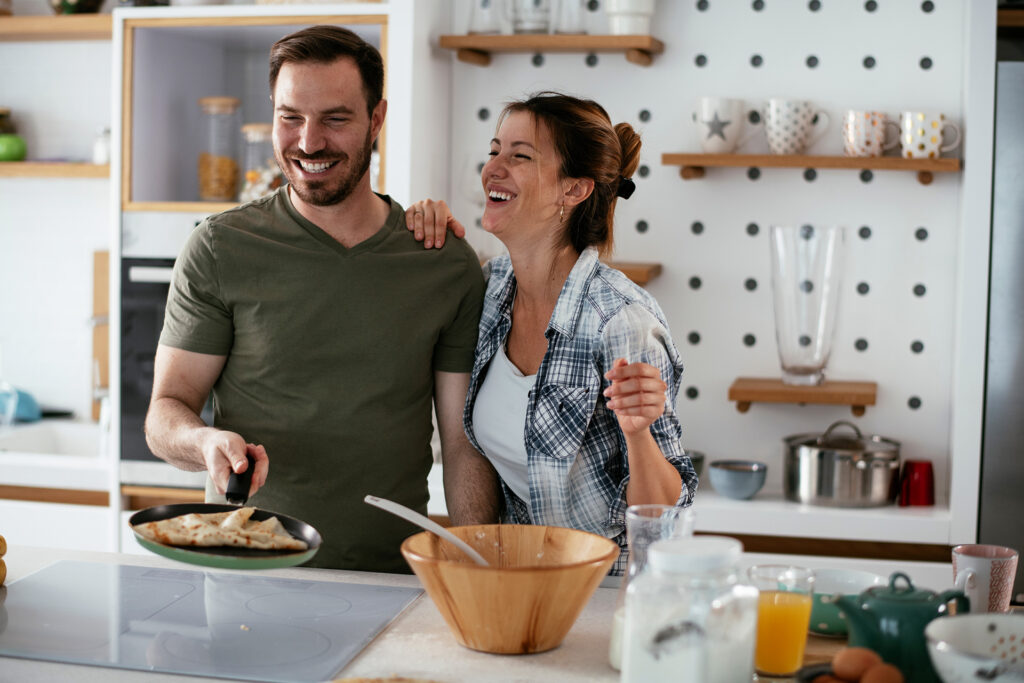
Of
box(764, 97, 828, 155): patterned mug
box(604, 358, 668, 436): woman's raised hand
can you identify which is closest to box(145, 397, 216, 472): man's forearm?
box(604, 358, 668, 436): woman's raised hand

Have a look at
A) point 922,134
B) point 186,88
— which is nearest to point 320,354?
point 186,88

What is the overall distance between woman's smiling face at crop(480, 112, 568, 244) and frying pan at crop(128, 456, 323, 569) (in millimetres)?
573

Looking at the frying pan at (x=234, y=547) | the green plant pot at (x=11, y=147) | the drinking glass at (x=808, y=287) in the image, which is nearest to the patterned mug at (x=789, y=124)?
the drinking glass at (x=808, y=287)

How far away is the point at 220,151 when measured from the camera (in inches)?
122

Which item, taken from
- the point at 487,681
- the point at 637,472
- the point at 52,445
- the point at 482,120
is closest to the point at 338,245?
the point at 637,472


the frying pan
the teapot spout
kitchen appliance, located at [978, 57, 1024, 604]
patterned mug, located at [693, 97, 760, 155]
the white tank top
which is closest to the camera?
the teapot spout

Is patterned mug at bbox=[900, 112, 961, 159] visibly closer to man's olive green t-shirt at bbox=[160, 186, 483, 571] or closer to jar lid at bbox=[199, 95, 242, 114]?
man's olive green t-shirt at bbox=[160, 186, 483, 571]

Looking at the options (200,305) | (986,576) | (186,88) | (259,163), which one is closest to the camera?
(986,576)

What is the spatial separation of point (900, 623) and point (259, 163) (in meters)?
2.34

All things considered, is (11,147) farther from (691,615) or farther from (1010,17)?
(691,615)

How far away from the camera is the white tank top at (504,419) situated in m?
1.81

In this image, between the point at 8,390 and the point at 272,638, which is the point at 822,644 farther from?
the point at 8,390

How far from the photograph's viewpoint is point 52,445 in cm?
347

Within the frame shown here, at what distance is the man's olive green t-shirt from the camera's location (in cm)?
189
